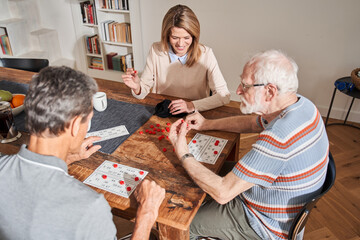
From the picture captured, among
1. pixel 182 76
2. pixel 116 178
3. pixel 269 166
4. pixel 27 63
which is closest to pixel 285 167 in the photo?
pixel 269 166

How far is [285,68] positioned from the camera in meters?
1.27

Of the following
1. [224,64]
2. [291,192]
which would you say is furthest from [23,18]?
[291,192]

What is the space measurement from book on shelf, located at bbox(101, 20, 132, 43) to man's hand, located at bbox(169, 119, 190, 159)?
2.85m

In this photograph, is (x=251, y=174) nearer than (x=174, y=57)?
Yes

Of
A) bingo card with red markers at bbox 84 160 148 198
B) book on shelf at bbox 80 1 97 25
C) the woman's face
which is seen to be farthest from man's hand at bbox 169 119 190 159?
book on shelf at bbox 80 1 97 25

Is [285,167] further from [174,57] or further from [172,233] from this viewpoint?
[174,57]

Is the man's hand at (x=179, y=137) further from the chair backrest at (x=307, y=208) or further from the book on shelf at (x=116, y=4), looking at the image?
the book on shelf at (x=116, y=4)

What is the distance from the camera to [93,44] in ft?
14.1

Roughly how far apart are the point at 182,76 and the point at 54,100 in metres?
1.39

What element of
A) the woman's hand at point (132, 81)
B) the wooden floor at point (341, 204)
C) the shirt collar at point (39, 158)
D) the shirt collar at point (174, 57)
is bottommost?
the wooden floor at point (341, 204)

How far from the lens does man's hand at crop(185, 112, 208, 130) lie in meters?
1.64

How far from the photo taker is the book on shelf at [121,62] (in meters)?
4.23

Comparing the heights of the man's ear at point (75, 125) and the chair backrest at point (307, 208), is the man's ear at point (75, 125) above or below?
above

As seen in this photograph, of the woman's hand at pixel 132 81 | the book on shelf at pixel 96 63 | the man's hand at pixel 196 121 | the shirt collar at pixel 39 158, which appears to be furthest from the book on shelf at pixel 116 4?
the shirt collar at pixel 39 158
